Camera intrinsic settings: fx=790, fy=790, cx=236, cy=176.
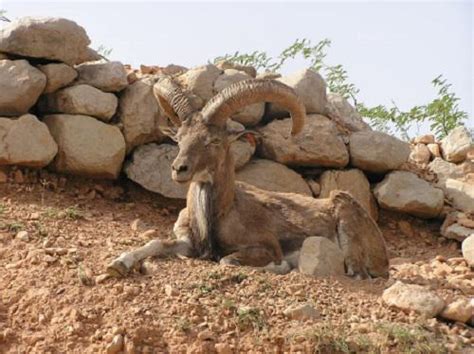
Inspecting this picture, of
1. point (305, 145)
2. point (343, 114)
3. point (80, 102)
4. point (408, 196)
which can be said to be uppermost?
point (343, 114)

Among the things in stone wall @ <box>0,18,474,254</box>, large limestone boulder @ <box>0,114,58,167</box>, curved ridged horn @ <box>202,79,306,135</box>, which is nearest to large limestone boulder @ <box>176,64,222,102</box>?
stone wall @ <box>0,18,474,254</box>

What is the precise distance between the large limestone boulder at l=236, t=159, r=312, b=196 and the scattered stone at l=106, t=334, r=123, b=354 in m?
5.87

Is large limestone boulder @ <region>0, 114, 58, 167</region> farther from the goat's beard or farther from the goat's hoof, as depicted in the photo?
the goat's hoof

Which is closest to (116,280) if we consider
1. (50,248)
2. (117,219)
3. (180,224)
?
(50,248)

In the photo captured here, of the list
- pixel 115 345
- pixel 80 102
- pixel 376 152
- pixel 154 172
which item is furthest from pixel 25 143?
pixel 376 152

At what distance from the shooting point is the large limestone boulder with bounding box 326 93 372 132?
1405cm

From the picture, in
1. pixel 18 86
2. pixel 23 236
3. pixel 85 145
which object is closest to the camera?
pixel 23 236

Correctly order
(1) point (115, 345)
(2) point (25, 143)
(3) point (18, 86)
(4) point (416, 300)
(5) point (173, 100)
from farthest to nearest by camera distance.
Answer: (3) point (18, 86) < (2) point (25, 143) < (5) point (173, 100) < (4) point (416, 300) < (1) point (115, 345)

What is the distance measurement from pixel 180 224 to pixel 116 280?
72.6 inches

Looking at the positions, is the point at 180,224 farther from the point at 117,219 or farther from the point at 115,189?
the point at 115,189

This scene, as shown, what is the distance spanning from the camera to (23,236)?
8.97 meters

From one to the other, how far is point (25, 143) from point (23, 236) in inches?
101

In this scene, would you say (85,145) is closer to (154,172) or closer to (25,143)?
(25,143)

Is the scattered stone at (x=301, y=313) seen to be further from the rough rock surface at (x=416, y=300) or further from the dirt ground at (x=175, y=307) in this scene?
the rough rock surface at (x=416, y=300)
